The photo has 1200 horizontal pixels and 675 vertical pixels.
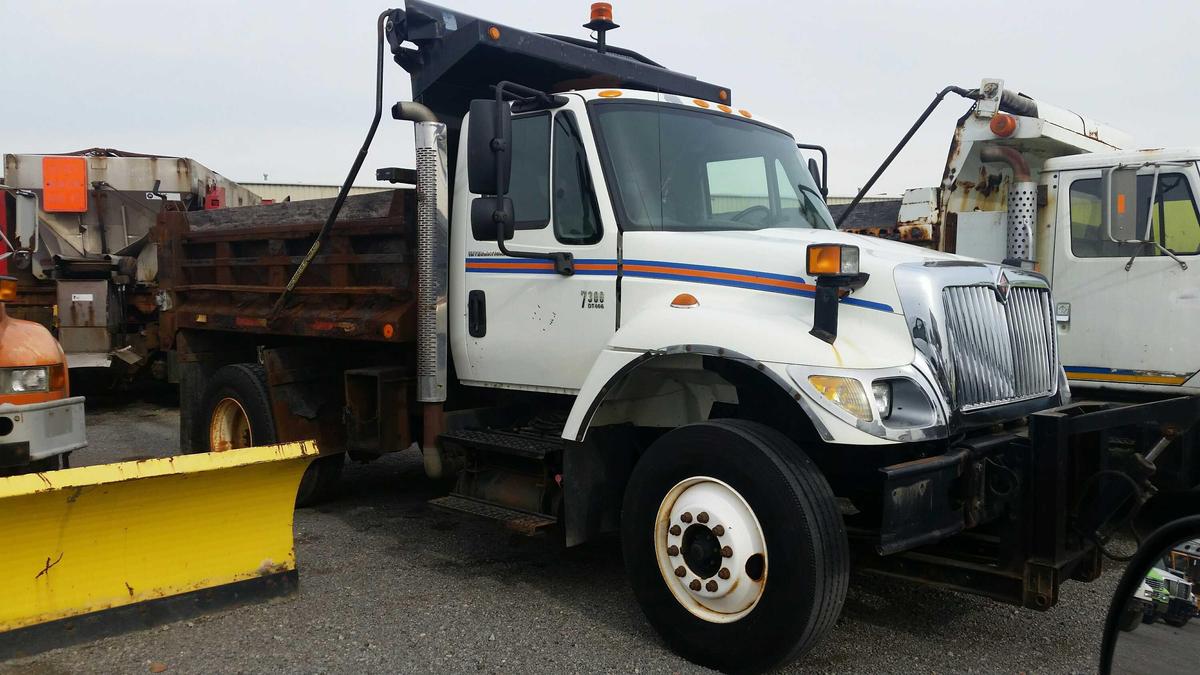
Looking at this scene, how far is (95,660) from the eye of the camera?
3926 millimetres

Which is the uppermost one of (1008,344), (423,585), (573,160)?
(573,160)

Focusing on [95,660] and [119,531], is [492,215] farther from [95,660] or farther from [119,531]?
[95,660]

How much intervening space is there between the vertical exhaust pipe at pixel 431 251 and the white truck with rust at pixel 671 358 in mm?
17

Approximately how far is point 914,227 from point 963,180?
52 cm

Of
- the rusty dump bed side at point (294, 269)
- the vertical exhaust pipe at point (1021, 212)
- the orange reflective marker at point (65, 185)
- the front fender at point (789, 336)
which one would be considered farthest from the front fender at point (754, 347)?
the orange reflective marker at point (65, 185)

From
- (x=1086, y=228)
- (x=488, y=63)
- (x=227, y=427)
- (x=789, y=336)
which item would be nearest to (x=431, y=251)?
(x=488, y=63)

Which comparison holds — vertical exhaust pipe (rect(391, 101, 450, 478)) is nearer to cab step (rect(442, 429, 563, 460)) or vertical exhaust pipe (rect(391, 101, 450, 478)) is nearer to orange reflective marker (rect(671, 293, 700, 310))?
cab step (rect(442, 429, 563, 460))

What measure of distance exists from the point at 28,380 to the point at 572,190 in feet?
11.3

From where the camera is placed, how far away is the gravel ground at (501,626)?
3957 millimetres

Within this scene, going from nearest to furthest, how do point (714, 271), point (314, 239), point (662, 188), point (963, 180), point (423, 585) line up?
point (714, 271)
point (662, 188)
point (423, 585)
point (314, 239)
point (963, 180)

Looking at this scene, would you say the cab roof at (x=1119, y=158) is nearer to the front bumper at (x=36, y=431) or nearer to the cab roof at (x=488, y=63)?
the cab roof at (x=488, y=63)

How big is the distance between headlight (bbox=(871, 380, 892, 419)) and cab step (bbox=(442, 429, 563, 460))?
5.51 ft

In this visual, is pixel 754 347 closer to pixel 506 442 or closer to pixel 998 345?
pixel 998 345

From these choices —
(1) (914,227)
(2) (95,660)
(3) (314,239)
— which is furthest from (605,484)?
(1) (914,227)
